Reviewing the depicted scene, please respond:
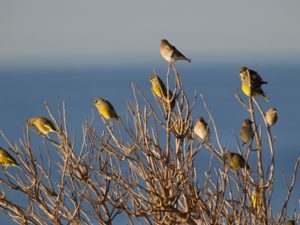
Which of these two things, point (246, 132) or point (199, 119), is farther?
point (199, 119)

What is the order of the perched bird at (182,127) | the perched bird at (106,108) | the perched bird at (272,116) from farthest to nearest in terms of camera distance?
the perched bird at (106,108), the perched bird at (272,116), the perched bird at (182,127)

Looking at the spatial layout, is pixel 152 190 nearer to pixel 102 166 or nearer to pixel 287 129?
pixel 102 166

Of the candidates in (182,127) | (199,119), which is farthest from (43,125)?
(182,127)

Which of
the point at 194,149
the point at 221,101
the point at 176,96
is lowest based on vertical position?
the point at 194,149

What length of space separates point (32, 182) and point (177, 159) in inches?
41.3

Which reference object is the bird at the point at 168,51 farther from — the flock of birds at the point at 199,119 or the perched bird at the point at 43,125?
the perched bird at the point at 43,125

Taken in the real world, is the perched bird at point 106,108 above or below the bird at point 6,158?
above

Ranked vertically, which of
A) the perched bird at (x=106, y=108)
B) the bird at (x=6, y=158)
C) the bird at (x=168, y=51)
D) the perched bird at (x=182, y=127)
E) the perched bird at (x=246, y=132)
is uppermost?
the bird at (x=168, y=51)

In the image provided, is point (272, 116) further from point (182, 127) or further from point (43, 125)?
point (182, 127)

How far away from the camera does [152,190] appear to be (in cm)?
609

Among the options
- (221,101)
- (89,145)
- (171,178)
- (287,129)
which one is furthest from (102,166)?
(221,101)

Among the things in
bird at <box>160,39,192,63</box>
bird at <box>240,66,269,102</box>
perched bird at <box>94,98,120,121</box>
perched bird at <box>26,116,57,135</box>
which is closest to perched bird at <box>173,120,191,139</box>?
bird at <box>240,66,269,102</box>

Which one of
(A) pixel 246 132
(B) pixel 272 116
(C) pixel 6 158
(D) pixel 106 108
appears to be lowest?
(C) pixel 6 158

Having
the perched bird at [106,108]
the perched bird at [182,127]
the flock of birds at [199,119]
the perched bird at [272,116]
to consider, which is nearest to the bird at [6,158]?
the flock of birds at [199,119]
